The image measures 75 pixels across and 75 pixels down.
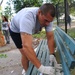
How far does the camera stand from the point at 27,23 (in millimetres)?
3844

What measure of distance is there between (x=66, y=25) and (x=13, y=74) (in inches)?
123

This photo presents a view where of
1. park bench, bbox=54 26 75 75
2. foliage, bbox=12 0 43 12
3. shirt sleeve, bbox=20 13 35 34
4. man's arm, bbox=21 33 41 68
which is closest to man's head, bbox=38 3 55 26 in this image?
shirt sleeve, bbox=20 13 35 34

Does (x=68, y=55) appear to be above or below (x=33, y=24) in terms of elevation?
below

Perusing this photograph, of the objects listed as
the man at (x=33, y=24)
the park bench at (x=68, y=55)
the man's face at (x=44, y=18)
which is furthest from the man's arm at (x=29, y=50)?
the park bench at (x=68, y=55)

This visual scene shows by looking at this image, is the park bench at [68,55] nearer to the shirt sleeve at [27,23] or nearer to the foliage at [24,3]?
the shirt sleeve at [27,23]

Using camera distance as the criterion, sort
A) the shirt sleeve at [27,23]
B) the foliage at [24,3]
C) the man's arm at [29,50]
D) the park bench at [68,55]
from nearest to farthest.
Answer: the park bench at [68,55] < the man's arm at [29,50] < the shirt sleeve at [27,23] < the foliage at [24,3]

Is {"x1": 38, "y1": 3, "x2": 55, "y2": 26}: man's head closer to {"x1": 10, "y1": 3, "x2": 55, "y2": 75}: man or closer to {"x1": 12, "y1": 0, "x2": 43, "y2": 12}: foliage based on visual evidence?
{"x1": 10, "y1": 3, "x2": 55, "y2": 75}: man

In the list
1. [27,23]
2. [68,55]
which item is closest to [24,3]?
[27,23]

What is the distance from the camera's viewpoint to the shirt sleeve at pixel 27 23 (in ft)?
12.5

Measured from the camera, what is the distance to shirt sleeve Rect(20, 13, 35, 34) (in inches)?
150

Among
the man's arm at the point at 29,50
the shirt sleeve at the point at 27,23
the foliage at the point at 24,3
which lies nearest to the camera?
the man's arm at the point at 29,50

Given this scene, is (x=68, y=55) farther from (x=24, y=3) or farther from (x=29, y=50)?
(x=24, y=3)

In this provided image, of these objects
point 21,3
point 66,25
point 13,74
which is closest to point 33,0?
point 21,3

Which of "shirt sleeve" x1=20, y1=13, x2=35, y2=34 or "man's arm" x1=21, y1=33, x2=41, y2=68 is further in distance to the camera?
"shirt sleeve" x1=20, y1=13, x2=35, y2=34
